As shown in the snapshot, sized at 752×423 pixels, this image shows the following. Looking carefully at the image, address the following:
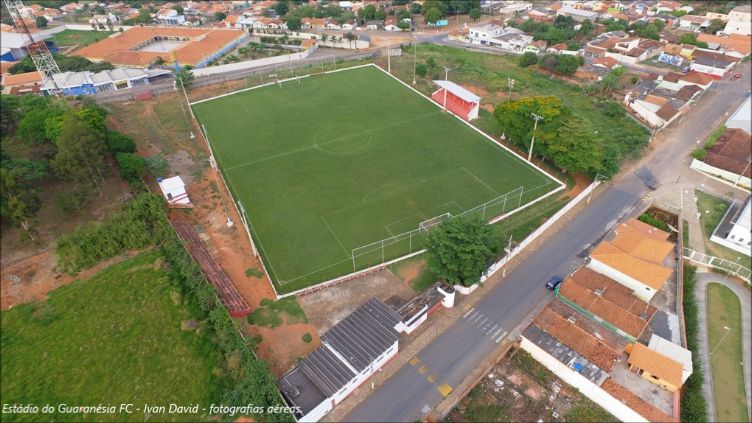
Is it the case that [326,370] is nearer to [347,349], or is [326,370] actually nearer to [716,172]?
[347,349]

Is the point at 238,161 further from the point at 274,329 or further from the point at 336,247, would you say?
the point at 274,329

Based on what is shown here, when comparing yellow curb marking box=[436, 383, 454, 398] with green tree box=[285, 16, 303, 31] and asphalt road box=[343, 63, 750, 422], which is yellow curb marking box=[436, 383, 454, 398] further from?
green tree box=[285, 16, 303, 31]

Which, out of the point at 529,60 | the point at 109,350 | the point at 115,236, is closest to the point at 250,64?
the point at 115,236

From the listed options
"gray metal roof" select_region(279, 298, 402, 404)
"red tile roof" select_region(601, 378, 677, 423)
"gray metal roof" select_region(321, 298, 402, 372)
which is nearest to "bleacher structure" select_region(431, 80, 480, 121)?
"gray metal roof" select_region(321, 298, 402, 372)

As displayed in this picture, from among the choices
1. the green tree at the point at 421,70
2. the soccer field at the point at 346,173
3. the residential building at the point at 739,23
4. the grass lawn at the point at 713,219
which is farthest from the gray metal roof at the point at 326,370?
the residential building at the point at 739,23

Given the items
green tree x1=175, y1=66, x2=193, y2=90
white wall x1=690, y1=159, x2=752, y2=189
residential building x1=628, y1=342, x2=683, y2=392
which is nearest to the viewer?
residential building x1=628, y1=342, x2=683, y2=392

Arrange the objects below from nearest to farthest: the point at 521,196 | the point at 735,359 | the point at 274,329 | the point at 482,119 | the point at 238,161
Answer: the point at 735,359 < the point at 274,329 < the point at 521,196 < the point at 238,161 < the point at 482,119

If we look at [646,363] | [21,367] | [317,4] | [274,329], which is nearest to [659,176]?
[646,363]
